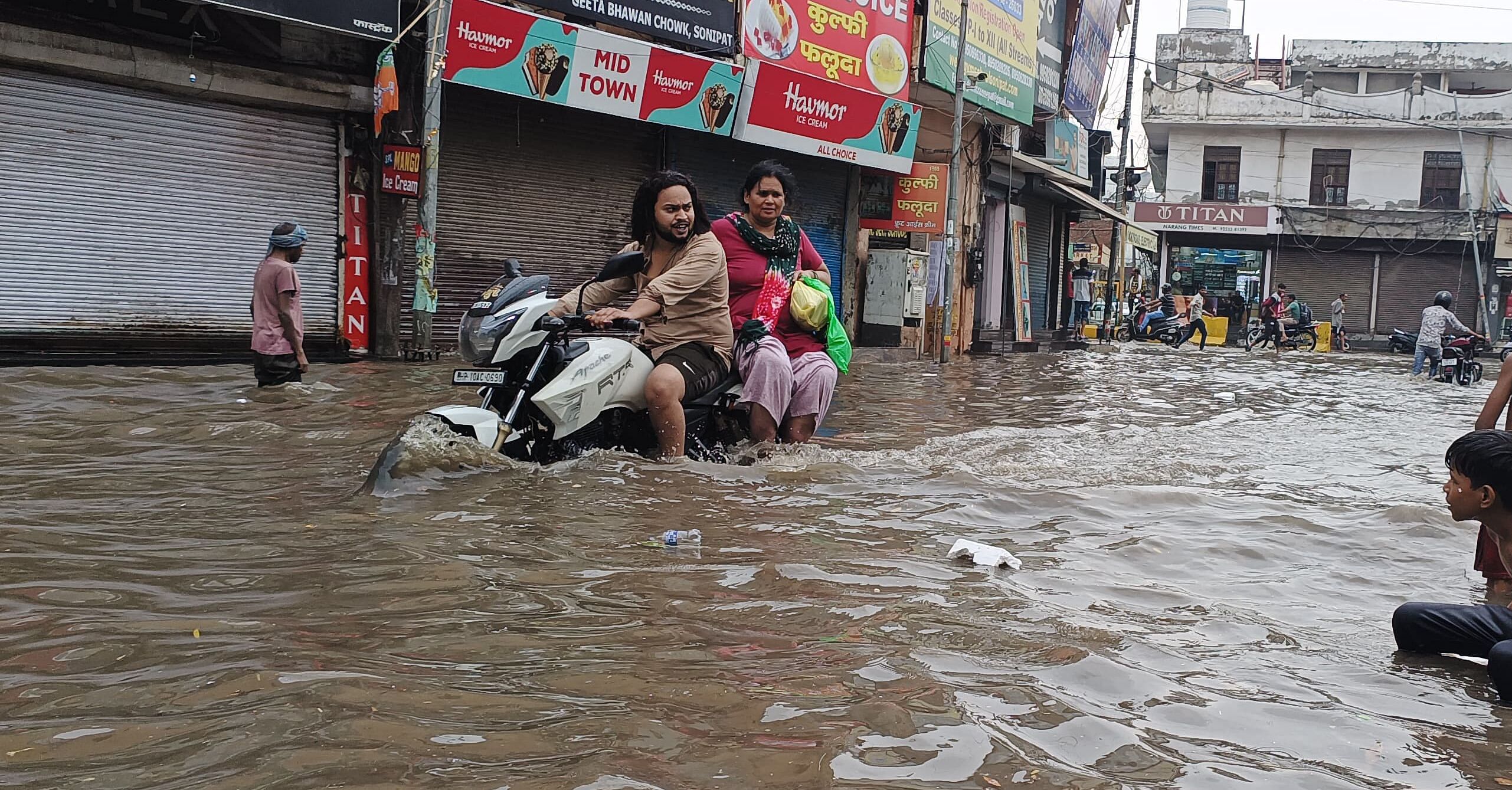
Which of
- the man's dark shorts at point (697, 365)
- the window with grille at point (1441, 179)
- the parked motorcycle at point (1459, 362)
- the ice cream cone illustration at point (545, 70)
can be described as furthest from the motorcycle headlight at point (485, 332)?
the window with grille at point (1441, 179)

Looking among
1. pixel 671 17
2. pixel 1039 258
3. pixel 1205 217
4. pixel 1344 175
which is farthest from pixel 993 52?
pixel 1344 175

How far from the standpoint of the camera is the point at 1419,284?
3753 cm

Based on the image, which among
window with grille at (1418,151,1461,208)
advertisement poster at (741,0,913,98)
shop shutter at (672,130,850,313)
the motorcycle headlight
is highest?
window with grille at (1418,151,1461,208)

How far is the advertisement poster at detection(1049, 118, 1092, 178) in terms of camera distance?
87.2 ft

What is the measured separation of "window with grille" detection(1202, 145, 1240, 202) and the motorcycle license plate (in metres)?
38.5

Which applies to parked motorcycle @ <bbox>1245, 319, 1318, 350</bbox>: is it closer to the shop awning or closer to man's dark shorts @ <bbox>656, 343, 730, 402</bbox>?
the shop awning

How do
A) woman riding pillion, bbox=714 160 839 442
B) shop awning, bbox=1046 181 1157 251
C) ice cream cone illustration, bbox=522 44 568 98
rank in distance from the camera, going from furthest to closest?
shop awning, bbox=1046 181 1157 251, ice cream cone illustration, bbox=522 44 568 98, woman riding pillion, bbox=714 160 839 442

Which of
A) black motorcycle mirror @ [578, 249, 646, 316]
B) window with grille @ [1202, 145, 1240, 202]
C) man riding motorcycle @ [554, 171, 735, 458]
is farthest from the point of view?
window with grille @ [1202, 145, 1240, 202]

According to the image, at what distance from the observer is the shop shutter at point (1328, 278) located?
124 ft

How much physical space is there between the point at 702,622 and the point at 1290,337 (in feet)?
101

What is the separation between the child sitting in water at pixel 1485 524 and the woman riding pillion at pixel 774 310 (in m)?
2.91

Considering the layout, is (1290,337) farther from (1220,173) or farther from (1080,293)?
(1220,173)

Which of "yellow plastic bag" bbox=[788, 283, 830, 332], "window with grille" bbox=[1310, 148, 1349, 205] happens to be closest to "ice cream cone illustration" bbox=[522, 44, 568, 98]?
"yellow plastic bag" bbox=[788, 283, 830, 332]

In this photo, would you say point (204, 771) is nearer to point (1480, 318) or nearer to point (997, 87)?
point (997, 87)
